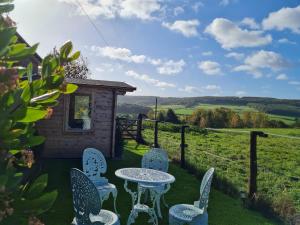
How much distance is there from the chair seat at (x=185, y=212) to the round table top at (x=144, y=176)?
0.49 meters

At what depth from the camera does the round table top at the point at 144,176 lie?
15.6ft

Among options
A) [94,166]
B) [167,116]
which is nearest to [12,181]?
[94,166]

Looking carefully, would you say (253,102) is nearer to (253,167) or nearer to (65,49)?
(253,167)

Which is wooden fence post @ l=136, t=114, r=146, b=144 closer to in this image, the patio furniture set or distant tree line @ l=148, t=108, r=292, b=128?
the patio furniture set

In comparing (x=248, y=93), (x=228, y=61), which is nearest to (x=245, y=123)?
(x=228, y=61)

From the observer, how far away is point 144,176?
16.7ft

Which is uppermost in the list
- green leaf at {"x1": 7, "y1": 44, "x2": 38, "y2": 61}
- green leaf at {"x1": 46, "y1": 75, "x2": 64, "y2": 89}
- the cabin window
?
green leaf at {"x1": 7, "y1": 44, "x2": 38, "y2": 61}

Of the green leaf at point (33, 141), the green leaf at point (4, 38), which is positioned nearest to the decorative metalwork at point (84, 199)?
the green leaf at point (33, 141)

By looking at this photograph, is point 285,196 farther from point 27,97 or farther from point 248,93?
point 248,93

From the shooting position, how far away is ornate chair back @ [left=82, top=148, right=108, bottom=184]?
18.5 ft

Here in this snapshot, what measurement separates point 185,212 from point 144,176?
1.02 metres

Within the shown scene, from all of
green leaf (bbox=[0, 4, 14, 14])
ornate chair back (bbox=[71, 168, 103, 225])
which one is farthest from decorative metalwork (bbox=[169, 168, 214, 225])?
green leaf (bbox=[0, 4, 14, 14])

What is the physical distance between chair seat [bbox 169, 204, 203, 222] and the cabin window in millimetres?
6490

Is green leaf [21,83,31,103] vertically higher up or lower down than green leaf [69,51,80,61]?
lower down
